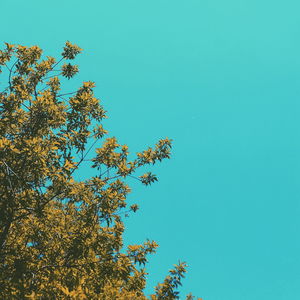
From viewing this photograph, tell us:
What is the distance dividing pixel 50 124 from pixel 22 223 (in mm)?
4072

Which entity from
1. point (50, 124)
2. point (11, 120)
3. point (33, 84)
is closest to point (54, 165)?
point (50, 124)

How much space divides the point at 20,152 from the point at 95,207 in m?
2.95

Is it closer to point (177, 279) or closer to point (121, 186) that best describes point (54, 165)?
point (121, 186)

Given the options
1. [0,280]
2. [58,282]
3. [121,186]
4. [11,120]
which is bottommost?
[0,280]

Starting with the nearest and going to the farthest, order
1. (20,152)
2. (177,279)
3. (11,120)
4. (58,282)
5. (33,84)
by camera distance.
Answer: (20,152) < (58,282) < (11,120) < (177,279) < (33,84)

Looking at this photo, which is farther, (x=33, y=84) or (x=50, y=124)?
(x=33, y=84)

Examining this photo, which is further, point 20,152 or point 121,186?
point 121,186

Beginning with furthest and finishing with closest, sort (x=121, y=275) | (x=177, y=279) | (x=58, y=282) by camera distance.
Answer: (x=177, y=279)
(x=58, y=282)
(x=121, y=275)

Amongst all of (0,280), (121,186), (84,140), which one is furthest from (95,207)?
(0,280)

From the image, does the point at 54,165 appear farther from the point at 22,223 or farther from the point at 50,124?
the point at 22,223

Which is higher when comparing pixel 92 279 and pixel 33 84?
pixel 33 84

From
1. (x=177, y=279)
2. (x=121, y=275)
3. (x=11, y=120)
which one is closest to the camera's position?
(x=121, y=275)

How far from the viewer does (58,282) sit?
30.8ft

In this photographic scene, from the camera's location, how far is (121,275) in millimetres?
8758
